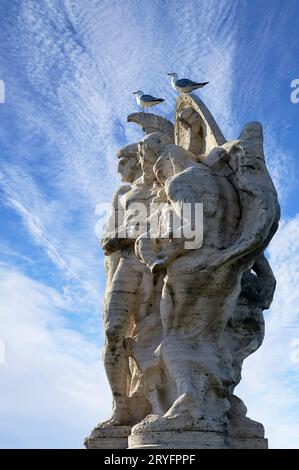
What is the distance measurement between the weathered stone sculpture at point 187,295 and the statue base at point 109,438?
11 millimetres

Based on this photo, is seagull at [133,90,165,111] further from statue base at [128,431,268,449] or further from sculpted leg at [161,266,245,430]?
statue base at [128,431,268,449]

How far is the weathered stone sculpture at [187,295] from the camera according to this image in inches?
270

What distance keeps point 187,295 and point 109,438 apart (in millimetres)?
1766

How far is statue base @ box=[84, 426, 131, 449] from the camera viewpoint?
7.40 m

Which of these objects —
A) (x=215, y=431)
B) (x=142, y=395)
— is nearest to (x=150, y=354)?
(x=142, y=395)

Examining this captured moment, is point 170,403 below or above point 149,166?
below

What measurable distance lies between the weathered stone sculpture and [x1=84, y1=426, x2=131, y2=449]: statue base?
0.03 feet

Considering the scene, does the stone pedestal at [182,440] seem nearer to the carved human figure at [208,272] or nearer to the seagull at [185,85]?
the carved human figure at [208,272]

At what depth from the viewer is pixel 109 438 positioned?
24.4 ft

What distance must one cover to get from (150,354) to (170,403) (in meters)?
0.59
